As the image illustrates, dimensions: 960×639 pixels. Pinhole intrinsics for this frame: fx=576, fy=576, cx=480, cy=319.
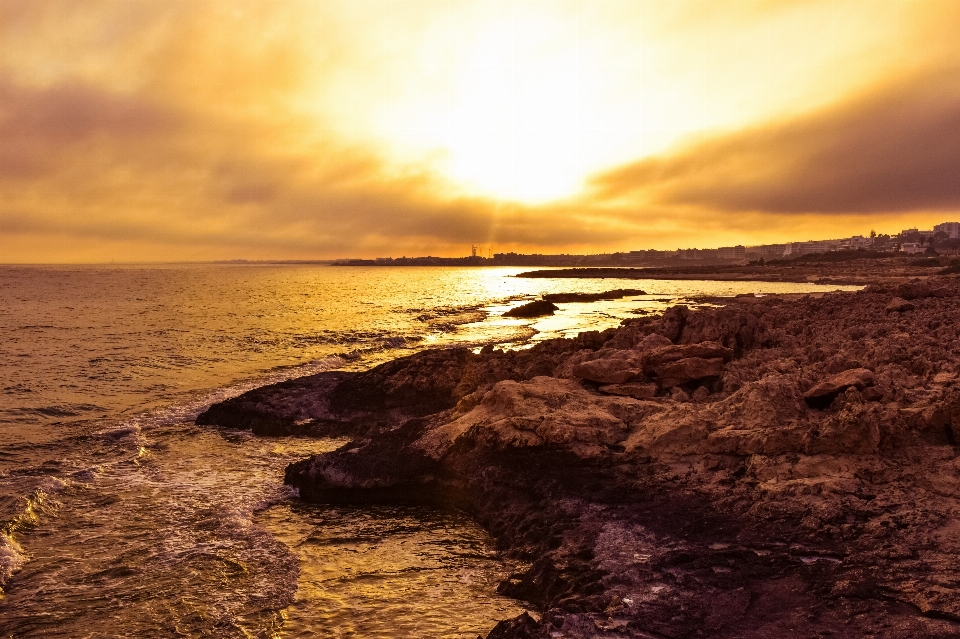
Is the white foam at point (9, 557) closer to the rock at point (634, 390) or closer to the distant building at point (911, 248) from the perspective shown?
the rock at point (634, 390)

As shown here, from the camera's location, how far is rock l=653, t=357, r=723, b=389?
45.8 ft

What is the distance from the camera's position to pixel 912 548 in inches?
266

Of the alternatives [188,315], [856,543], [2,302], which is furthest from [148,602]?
[2,302]

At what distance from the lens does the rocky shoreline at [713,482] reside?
642 centimetres

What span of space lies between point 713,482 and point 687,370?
207 inches

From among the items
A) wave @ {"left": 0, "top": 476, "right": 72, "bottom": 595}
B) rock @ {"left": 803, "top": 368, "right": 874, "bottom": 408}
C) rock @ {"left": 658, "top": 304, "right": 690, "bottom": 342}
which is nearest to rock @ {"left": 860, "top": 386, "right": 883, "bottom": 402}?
rock @ {"left": 803, "top": 368, "right": 874, "bottom": 408}

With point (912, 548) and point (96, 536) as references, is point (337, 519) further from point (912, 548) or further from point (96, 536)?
point (912, 548)

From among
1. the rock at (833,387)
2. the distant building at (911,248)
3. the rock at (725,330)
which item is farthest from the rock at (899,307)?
the distant building at (911,248)

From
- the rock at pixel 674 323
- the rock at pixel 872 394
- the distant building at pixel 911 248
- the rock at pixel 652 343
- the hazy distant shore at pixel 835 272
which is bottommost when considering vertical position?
the rock at pixel 872 394

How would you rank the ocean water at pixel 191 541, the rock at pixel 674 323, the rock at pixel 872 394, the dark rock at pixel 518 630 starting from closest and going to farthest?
the dark rock at pixel 518 630 → the ocean water at pixel 191 541 → the rock at pixel 872 394 → the rock at pixel 674 323

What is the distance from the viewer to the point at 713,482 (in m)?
9.12

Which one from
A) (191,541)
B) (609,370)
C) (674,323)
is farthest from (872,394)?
(191,541)

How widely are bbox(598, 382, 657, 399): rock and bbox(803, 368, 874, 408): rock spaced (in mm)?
3527

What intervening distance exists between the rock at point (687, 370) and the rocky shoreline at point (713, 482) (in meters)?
0.03
